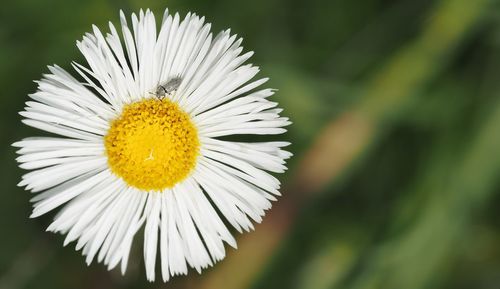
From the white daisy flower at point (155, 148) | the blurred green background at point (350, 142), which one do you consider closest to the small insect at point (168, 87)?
the white daisy flower at point (155, 148)

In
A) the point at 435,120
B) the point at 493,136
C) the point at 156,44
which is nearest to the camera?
the point at 156,44

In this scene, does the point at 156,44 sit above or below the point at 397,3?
above

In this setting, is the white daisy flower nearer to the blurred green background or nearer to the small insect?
the small insect

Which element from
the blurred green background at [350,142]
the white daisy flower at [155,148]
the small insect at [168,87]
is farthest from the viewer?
the blurred green background at [350,142]

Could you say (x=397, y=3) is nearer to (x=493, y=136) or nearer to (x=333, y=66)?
(x=333, y=66)

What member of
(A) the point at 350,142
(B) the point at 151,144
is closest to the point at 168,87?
(B) the point at 151,144

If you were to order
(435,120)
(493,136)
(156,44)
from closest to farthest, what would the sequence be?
(156,44), (493,136), (435,120)

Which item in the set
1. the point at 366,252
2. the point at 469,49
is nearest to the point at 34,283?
the point at 366,252

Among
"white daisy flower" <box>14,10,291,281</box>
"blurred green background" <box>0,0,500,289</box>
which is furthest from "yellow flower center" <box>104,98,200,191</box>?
"blurred green background" <box>0,0,500,289</box>

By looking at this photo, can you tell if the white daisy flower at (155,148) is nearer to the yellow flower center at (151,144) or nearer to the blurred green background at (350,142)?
the yellow flower center at (151,144)
